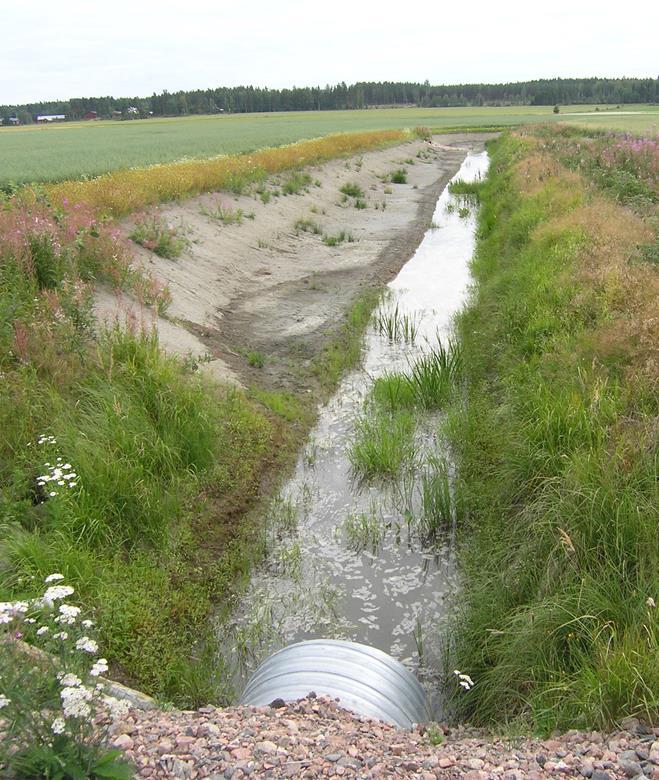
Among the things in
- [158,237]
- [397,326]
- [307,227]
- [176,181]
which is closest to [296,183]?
[307,227]

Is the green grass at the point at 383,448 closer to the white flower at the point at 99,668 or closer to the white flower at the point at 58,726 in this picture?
the white flower at the point at 99,668

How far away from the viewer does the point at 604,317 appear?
25.2 feet

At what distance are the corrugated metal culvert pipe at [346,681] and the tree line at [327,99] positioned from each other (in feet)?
409

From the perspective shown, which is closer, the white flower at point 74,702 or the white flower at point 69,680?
the white flower at point 74,702

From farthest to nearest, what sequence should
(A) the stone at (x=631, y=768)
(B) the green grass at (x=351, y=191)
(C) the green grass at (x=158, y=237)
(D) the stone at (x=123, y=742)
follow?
1. (B) the green grass at (x=351, y=191)
2. (C) the green grass at (x=158, y=237)
3. (D) the stone at (x=123, y=742)
4. (A) the stone at (x=631, y=768)

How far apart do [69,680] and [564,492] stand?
3771mm

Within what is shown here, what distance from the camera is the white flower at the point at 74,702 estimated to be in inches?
98.5

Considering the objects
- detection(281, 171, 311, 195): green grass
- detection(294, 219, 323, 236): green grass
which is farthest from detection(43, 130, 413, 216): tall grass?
detection(294, 219, 323, 236): green grass

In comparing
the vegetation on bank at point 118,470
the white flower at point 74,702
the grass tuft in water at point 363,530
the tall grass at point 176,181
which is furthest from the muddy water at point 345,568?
the tall grass at point 176,181

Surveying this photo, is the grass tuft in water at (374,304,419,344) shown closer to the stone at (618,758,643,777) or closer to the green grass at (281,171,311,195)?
the stone at (618,758,643,777)

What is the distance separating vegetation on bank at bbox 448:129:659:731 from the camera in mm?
3799

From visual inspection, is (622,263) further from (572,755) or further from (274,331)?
(572,755)

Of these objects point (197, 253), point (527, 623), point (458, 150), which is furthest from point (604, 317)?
point (458, 150)

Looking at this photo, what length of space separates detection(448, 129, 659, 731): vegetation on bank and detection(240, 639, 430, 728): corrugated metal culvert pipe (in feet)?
1.78
